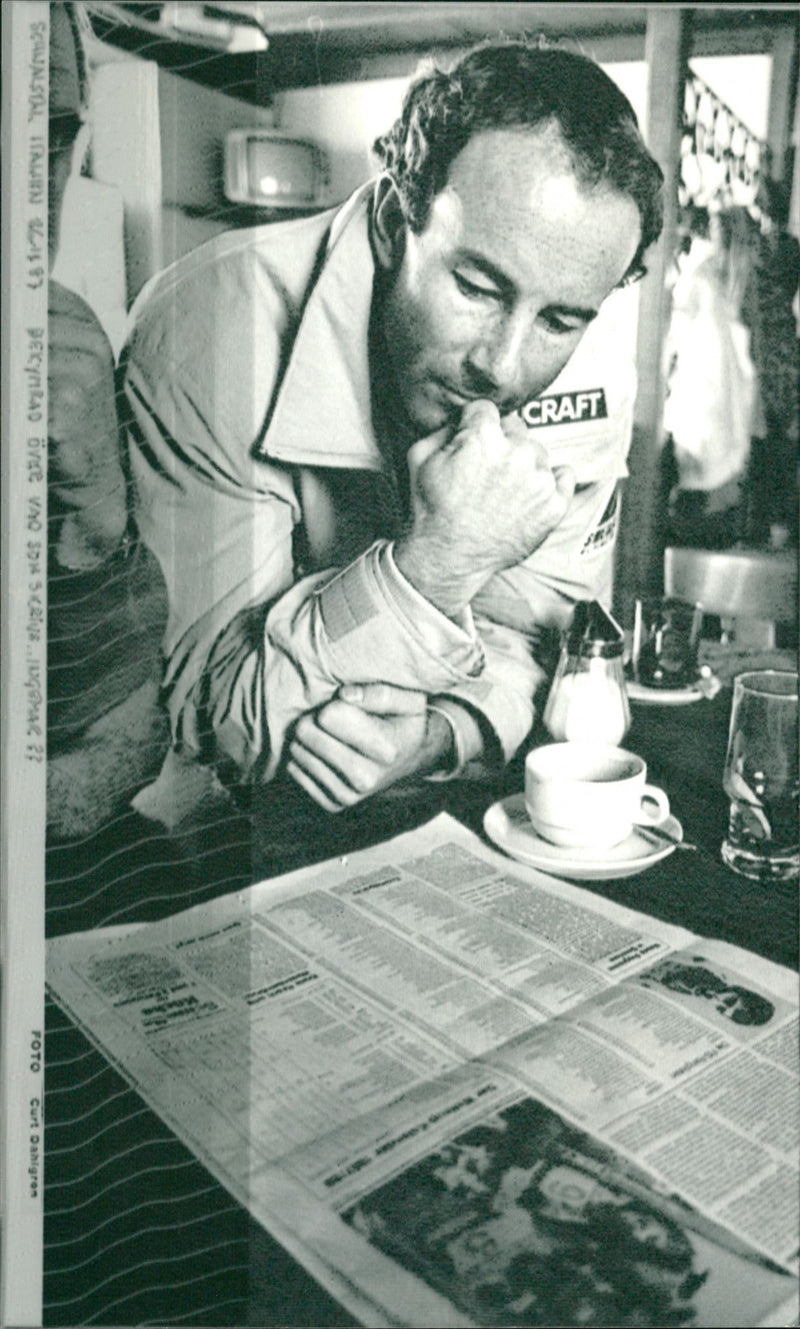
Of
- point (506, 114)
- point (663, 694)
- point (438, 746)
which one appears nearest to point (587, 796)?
point (438, 746)

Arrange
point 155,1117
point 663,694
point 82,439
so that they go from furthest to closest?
point 663,694, point 82,439, point 155,1117

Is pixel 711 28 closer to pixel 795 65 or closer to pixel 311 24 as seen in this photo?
pixel 795 65

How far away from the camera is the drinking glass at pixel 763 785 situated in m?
0.53

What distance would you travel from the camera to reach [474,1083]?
39 cm

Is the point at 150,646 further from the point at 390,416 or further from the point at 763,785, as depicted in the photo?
the point at 763,785

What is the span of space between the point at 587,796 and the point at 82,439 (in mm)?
296

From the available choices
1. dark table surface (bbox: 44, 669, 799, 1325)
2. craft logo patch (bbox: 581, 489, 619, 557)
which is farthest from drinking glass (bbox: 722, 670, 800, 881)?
craft logo patch (bbox: 581, 489, 619, 557)

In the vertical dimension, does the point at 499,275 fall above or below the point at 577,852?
above

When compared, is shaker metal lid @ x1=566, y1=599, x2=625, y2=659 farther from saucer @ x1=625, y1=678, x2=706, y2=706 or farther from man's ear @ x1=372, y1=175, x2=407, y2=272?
man's ear @ x1=372, y1=175, x2=407, y2=272

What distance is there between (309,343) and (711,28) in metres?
0.27

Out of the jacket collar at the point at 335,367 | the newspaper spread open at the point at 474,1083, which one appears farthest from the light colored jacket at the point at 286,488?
the newspaper spread open at the point at 474,1083

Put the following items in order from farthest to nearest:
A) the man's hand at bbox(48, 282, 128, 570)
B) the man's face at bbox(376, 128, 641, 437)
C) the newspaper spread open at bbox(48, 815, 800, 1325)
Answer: the man's face at bbox(376, 128, 641, 437) < the man's hand at bbox(48, 282, 128, 570) < the newspaper spread open at bbox(48, 815, 800, 1325)

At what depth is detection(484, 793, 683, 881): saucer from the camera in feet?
1.71

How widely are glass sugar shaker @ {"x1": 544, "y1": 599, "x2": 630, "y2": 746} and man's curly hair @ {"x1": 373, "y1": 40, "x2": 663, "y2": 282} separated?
26cm
